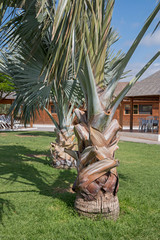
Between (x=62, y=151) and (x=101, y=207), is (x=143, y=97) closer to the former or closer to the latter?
(x=62, y=151)

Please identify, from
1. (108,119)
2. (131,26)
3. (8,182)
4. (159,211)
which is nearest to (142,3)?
(131,26)

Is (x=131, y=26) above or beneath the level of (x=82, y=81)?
above

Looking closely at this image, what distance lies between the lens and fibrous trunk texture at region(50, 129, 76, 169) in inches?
249

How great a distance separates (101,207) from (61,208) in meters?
0.75

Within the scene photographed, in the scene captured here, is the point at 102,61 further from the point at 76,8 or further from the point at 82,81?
the point at 76,8

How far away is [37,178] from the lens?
526 cm

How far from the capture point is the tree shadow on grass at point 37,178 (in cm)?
428

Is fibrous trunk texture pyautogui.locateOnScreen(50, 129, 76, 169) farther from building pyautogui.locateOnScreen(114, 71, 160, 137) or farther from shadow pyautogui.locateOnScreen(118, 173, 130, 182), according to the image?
building pyautogui.locateOnScreen(114, 71, 160, 137)

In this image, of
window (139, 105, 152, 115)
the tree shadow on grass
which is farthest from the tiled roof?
the tree shadow on grass

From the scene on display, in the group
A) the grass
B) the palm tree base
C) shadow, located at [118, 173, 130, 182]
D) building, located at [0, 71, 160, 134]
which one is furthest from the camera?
building, located at [0, 71, 160, 134]

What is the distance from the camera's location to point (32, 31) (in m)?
3.78

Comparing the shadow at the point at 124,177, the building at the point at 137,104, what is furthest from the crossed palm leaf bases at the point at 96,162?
the building at the point at 137,104

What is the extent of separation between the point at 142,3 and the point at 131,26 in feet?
0.97

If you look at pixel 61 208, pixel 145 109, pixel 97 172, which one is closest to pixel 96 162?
pixel 97 172
